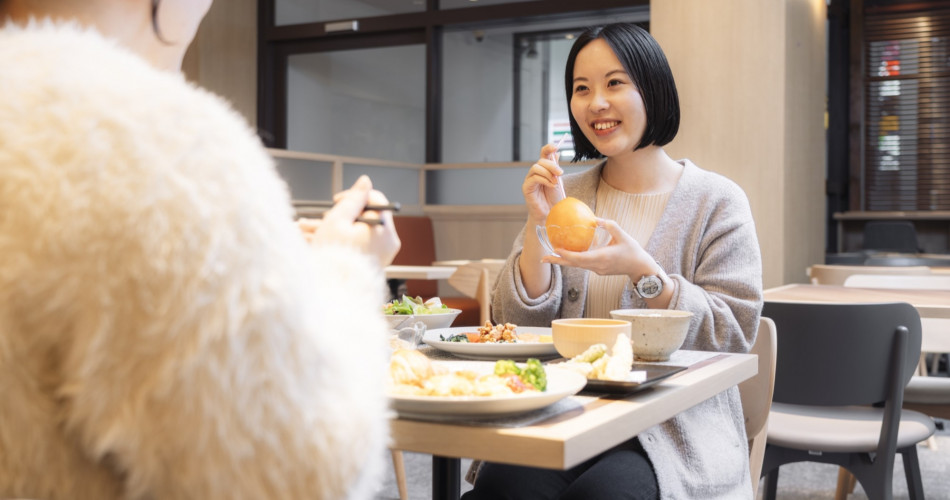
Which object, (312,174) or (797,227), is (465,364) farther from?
(312,174)

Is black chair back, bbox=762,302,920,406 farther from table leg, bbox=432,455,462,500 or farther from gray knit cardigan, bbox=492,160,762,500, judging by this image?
table leg, bbox=432,455,462,500

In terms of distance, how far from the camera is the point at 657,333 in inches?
50.7

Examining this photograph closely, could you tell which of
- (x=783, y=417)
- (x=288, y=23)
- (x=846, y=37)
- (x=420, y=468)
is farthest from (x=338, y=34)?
(x=783, y=417)

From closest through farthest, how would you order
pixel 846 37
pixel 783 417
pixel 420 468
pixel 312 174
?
pixel 783 417
pixel 420 468
pixel 312 174
pixel 846 37

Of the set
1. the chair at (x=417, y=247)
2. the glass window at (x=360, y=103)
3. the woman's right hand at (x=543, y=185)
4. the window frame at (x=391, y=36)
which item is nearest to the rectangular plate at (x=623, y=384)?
the woman's right hand at (x=543, y=185)

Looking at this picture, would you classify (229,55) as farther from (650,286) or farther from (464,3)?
(650,286)

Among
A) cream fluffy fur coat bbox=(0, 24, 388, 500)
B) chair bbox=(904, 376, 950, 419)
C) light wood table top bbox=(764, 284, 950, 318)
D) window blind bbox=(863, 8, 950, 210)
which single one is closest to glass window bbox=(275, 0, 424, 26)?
window blind bbox=(863, 8, 950, 210)

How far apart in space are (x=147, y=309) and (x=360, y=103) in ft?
27.1

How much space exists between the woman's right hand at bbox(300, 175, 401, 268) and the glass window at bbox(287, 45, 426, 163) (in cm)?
748

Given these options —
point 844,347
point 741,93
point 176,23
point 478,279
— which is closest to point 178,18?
point 176,23

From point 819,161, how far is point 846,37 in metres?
3.89

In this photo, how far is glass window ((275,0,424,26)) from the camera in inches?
323

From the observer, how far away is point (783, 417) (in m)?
2.27

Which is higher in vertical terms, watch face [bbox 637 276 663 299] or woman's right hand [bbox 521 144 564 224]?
woman's right hand [bbox 521 144 564 224]
